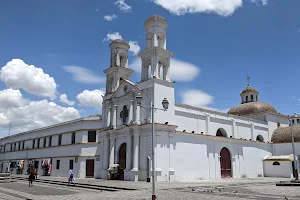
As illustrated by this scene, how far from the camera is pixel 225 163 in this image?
34.0 m

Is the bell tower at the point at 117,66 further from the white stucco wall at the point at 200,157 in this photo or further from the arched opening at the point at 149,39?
the white stucco wall at the point at 200,157

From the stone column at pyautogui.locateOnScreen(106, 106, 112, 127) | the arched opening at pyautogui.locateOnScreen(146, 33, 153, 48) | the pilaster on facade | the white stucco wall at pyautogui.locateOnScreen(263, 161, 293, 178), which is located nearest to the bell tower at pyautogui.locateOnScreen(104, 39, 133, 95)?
the stone column at pyautogui.locateOnScreen(106, 106, 112, 127)

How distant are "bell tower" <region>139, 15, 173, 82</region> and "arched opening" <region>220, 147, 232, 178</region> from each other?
12.0 m

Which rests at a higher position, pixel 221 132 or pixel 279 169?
pixel 221 132

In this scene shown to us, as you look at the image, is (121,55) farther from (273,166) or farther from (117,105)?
(273,166)

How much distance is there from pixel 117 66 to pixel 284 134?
2662cm

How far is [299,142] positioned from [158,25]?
83.8 feet

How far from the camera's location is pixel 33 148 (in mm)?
46812

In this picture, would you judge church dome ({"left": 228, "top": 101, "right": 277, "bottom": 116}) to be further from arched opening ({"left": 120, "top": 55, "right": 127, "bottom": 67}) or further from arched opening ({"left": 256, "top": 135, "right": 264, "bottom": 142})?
arched opening ({"left": 120, "top": 55, "right": 127, "bottom": 67})

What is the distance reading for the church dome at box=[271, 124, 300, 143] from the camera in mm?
39406

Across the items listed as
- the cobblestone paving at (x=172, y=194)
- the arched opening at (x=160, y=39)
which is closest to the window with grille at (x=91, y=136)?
the arched opening at (x=160, y=39)

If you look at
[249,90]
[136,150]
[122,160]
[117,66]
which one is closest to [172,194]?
[136,150]

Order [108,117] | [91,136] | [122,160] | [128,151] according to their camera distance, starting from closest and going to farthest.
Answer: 1. [128,151]
2. [122,160]
3. [108,117]
4. [91,136]

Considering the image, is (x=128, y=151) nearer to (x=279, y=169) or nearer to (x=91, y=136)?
(x=91, y=136)
